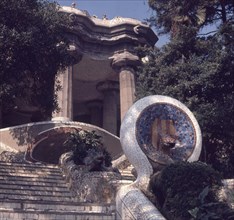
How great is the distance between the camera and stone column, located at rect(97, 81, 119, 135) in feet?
105

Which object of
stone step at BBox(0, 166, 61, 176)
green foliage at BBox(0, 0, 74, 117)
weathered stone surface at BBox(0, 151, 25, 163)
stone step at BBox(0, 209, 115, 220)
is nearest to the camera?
stone step at BBox(0, 209, 115, 220)

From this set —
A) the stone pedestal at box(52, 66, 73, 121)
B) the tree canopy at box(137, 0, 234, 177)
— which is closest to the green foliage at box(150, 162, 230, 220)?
the tree canopy at box(137, 0, 234, 177)

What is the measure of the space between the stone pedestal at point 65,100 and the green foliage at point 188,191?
1498cm

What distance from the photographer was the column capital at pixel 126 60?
2969cm

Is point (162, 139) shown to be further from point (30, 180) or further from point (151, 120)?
point (30, 180)

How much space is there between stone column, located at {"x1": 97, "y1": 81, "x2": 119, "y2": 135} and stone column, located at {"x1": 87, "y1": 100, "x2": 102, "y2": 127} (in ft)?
4.77

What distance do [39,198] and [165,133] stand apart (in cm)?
351

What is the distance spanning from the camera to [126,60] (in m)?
29.7

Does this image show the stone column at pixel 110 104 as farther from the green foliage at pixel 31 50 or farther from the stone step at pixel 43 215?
the stone step at pixel 43 215

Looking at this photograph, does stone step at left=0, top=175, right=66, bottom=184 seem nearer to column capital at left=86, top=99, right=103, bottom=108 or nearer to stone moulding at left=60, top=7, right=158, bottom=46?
stone moulding at left=60, top=7, right=158, bottom=46

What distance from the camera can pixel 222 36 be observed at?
19.1 metres

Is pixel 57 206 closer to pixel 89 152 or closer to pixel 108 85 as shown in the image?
pixel 89 152

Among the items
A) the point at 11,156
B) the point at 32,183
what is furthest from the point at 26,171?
the point at 11,156

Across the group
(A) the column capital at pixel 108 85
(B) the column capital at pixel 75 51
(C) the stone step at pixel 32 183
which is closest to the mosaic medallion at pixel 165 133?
(C) the stone step at pixel 32 183
